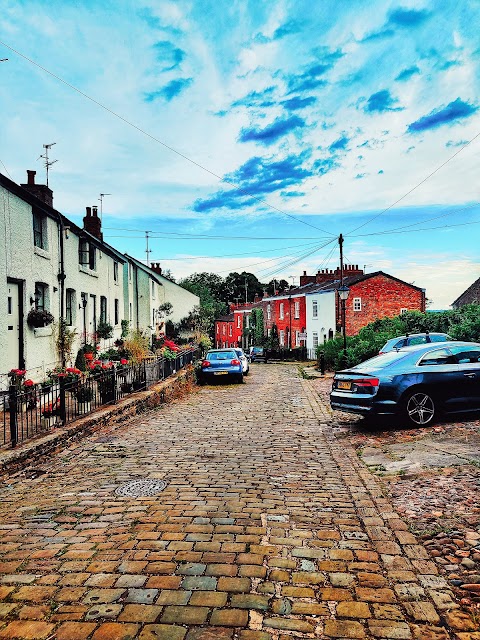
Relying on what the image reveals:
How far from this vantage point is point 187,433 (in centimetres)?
976

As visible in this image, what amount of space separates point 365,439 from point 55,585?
6500 mm

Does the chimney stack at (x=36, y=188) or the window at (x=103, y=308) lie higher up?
the chimney stack at (x=36, y=188)

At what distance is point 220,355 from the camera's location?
2083 cm

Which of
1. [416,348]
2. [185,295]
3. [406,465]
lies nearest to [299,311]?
[185,295]

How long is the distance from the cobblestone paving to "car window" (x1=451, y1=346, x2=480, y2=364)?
3.44 meters

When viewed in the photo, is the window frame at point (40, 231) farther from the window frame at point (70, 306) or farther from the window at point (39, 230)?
the window frame at point (70, 306)

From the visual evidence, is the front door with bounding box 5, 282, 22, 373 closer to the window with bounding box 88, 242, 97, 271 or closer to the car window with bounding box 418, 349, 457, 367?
the window with bounding box 88, 242, 97, 271

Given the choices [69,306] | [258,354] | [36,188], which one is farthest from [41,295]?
[258,354]

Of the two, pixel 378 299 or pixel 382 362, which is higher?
pixel 378 299

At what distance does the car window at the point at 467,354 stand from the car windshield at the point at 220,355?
12.0m

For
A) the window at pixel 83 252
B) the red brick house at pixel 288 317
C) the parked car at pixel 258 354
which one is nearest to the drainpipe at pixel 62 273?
the window at pixel 83 252

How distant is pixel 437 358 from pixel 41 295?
1084 centimetres

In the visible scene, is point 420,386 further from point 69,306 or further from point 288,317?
point 288,317

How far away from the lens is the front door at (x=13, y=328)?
459 inches
